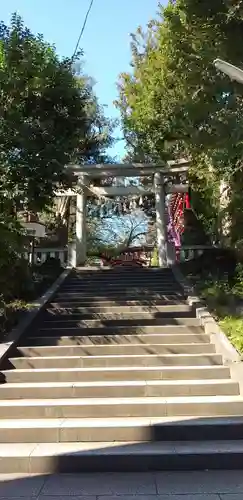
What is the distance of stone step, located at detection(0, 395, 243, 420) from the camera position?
4.31 meters

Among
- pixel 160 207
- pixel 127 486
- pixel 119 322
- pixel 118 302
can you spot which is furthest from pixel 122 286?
pixel 127 486

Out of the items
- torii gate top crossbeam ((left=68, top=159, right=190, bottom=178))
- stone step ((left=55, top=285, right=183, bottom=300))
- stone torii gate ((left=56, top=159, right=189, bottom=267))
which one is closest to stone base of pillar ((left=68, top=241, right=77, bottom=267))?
stone torii gate ((left=56, top=159, right=189, bottom=267))

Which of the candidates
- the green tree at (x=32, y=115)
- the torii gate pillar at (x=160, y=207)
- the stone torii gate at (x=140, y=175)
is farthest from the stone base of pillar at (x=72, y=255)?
the green tree at (x=32, y=115)

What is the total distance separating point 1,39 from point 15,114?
1410 mm

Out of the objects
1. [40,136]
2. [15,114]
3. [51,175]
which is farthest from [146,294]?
[15,114]

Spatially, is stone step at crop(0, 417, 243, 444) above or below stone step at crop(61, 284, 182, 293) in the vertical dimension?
below

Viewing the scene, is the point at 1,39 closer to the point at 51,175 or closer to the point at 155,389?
the point at 51,175

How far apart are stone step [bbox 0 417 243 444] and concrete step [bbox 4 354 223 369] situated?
1438 mm

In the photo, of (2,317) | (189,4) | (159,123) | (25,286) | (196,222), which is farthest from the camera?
(196,222)

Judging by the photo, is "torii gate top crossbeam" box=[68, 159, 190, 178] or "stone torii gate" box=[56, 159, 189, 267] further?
"torii gate top crossbeam" box=[68, 159, 190, 178]

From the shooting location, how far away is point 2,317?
6.34 meters

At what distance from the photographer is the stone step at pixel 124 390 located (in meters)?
4.71

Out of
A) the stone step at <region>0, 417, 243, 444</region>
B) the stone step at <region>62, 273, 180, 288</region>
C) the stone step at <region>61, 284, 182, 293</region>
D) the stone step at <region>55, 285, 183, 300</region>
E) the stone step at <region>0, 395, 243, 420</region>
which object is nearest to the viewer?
the stone step at <region>0, 417, 243, 444</region>

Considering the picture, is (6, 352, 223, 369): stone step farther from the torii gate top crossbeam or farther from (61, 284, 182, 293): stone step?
the torii gate top crossbeam
